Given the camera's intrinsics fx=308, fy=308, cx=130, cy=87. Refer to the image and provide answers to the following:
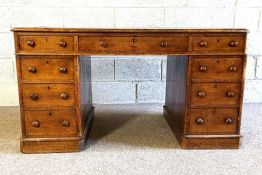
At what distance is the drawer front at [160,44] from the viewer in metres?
2.08

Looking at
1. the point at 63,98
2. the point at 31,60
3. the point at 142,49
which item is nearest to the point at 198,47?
the point at 142,49

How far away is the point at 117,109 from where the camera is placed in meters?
3.18

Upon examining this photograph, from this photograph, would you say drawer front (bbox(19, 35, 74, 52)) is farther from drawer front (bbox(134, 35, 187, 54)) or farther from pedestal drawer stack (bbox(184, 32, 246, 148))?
pedestal drawer stack (bbox(184, 32, 246, 148))

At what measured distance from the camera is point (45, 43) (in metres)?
2.03

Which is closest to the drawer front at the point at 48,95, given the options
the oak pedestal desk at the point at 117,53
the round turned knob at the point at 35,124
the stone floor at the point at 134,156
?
the oak pedestal desk at the point at 117,53

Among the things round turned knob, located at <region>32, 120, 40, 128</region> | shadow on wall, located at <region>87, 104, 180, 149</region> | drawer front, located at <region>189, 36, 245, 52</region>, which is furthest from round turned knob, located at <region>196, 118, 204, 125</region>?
round turned knob, located at <region>32, 120, 40, 128</region>

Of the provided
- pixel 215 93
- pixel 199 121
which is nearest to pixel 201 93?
pixel 215 93

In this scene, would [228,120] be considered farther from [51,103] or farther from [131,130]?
[51,103]

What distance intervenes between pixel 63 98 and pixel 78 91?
12cm

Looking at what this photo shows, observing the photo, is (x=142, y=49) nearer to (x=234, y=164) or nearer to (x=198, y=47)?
(x=198, y=47)

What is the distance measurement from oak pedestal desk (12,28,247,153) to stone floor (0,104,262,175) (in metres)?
0.09

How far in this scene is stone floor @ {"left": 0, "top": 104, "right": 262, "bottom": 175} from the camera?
1972mm

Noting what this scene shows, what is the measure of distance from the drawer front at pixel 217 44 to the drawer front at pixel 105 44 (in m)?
0.45
